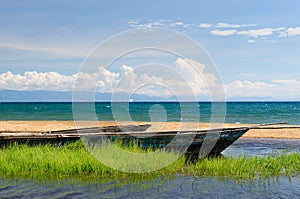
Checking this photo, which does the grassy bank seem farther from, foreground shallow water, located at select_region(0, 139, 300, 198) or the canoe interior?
the canoe interior

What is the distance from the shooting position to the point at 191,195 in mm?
10633

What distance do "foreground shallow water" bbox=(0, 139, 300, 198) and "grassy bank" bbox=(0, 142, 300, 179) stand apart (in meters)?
0.48

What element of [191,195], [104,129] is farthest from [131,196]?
[104,129]

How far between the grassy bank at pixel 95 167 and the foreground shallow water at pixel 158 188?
482 mm

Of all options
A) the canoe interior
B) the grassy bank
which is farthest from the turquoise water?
the grassy bank

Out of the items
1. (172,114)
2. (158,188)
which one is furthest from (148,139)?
(172,114)

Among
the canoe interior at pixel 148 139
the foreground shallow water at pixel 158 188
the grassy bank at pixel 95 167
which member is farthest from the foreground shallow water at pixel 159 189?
the canoe interior at pixel 148 139

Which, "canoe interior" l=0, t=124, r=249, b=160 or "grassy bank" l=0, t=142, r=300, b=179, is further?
"canoe interior" l=0, t=124, r=249, b=160

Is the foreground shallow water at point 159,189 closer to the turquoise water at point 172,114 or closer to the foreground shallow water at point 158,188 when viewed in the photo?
the foreground shallow water at point 158,188

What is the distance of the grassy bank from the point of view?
12430mm

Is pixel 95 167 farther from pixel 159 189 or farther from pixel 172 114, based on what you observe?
pixel 172 114

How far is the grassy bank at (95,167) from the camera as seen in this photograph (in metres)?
12.4

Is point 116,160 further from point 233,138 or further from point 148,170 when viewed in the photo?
point 233,138

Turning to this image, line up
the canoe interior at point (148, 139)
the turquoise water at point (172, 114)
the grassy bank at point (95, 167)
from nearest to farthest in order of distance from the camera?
the grassy bank at point (95, 167) < the canoe interior at point (148, 139) < the turquoise water at point (172, 114)
